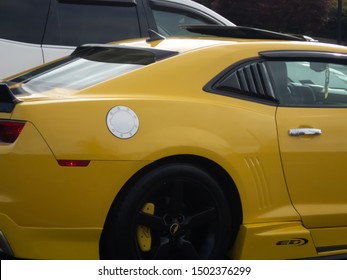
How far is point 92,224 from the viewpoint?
10.2 feet

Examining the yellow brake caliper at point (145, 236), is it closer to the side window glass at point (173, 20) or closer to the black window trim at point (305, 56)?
the black window trim at point (305, 56)

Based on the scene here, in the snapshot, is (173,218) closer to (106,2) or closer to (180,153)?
(180,153)

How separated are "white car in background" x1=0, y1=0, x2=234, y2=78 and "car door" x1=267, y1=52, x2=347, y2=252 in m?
2.86

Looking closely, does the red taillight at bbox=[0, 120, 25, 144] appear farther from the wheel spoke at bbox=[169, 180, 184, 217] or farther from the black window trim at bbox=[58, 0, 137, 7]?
the black window trim at bbox=[58, 0, 137, 7]

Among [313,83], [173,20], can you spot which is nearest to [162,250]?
[313,83]

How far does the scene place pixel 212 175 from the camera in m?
3.39

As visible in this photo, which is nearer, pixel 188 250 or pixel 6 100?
pixel 6 100

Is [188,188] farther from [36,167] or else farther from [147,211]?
[36,167]

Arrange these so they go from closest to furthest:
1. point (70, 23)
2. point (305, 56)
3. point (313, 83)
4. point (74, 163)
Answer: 1. point (74, 163)
2. point (305, 56)
3. point (313, 83)
4. point (70, 23)

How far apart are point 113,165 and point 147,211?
37cm

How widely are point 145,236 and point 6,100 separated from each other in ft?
3.60

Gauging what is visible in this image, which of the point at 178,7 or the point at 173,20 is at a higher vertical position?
the point at 178,7

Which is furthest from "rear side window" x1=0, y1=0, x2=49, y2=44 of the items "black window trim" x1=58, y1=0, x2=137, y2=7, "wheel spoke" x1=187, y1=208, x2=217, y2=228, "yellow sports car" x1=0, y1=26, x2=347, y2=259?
"wheel spoke" x1=187, y1=208, x2=217, y2=228
